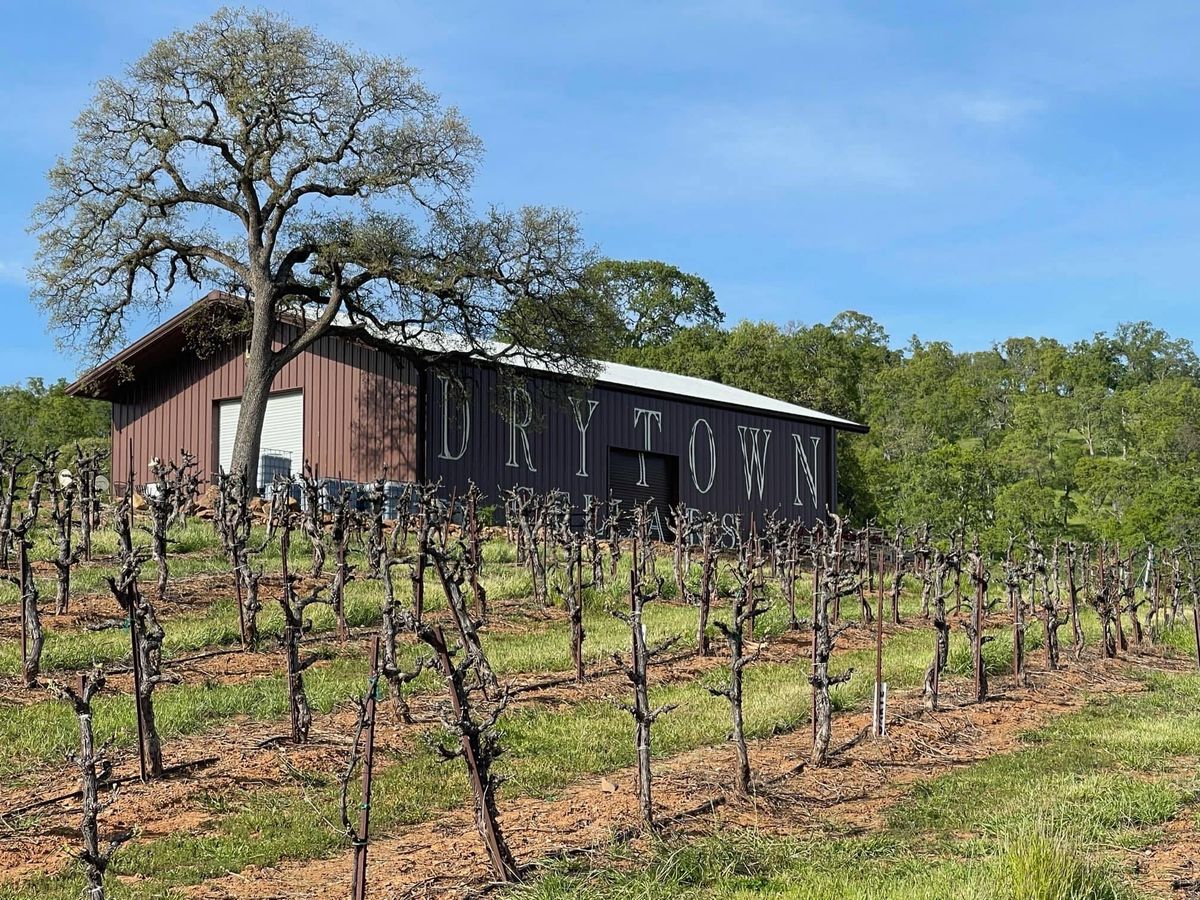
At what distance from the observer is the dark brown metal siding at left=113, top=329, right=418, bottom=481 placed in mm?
28109

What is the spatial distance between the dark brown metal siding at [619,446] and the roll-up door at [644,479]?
0.78 feet

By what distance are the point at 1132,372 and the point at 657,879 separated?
113 metres

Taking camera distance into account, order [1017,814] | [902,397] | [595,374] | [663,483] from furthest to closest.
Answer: [902,397] < [663,483] < [595,374] < [1017,814]

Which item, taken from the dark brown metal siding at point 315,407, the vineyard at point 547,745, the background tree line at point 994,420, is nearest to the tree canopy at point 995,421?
the background tree line at point 994,420

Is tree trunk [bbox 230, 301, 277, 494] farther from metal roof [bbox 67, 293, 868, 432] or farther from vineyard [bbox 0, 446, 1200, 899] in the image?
vineyard [bbox 0, 446, 1200, 899]

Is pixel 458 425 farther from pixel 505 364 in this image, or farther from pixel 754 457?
pixel 754 457

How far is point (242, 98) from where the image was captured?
83.9 ft

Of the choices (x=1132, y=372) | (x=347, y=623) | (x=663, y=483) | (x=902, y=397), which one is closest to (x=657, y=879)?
(x=347, y=623)

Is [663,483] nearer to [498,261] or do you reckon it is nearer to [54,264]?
[498,261]

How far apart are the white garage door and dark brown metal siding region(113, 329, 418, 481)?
0.85 feet

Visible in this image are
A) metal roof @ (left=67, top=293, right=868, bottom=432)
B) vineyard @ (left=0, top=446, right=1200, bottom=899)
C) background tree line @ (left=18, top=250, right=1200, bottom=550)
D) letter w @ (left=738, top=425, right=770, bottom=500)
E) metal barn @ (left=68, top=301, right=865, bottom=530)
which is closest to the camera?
vineyard @ (left=0, top=446, right=1200, bottom=899)

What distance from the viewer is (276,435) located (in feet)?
100

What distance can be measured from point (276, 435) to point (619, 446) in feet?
27.1

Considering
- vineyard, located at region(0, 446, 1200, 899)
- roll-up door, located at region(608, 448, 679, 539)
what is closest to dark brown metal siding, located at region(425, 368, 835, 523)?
roll-up door, located at region(608, 448, 679, 539)
